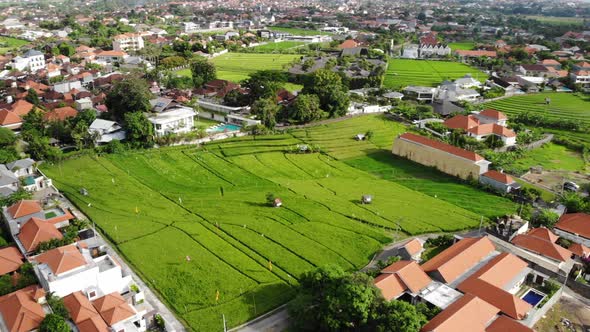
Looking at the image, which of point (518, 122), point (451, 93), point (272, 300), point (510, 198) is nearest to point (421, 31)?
point (451, 93)

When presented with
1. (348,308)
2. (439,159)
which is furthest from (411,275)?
(439,159)

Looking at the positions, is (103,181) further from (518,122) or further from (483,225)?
(518,122)

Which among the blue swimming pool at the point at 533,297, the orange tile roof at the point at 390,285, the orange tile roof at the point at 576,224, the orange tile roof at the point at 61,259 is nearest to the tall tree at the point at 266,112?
the orange tile roof at the point at 61,259

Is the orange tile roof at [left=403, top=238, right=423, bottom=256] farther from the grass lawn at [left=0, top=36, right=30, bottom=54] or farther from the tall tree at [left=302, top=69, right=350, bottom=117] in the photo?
the grass lawn at [left=0, top=36, right=30, bottom=54]

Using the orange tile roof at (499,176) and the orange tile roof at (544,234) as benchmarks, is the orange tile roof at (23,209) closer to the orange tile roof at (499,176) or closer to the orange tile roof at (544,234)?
the orange tile roof at (544,234)

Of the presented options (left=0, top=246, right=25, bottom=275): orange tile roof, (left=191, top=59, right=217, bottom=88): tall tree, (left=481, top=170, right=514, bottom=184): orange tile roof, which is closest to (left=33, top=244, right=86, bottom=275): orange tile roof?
(left=0, top=246, right=25, bottom=275): orange tile roof
